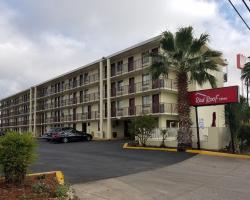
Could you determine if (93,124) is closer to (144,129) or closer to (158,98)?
(158,98)

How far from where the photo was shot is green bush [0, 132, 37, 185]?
32.8 ft

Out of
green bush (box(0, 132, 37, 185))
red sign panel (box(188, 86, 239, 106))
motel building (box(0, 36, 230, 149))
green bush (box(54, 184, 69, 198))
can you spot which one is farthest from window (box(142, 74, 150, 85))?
green bush (box(54, 184, 69, 198))

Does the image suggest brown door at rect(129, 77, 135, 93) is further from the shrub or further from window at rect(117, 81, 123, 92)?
the shrub

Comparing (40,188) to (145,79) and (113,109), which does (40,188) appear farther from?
(113,109)

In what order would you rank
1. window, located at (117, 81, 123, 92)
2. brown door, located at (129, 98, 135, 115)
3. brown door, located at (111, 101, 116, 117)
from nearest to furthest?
brown door, located at (129, 98, 135, 115), window, located at (117, 81, 123, 92), brown door, located at (111, 101, 116, 117)

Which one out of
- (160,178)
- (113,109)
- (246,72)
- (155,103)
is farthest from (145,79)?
(246,72)

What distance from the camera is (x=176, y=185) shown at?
12.1 metres

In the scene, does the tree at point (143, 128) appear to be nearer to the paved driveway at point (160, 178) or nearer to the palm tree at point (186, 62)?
the palm tree at point (186, 62)

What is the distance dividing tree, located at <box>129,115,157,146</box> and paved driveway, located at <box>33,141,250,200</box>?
7.30m

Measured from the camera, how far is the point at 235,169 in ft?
54.0

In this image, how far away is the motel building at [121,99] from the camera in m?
36.7

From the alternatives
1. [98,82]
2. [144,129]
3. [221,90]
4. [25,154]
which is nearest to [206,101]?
[221,90]

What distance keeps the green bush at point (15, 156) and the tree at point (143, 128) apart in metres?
17.0

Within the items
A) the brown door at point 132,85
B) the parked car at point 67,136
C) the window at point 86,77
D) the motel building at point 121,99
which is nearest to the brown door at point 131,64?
the motel building at point 121,99
